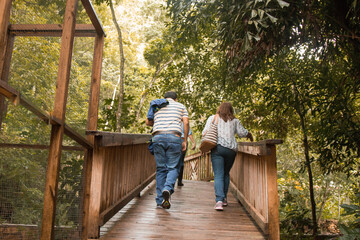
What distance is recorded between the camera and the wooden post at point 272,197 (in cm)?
318

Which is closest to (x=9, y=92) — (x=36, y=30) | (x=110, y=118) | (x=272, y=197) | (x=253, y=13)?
(x=36, y=30)

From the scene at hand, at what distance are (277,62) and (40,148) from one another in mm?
4776

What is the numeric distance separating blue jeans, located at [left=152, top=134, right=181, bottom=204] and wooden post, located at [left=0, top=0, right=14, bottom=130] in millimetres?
2244

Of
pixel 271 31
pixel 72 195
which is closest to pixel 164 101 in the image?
pixel 271 31

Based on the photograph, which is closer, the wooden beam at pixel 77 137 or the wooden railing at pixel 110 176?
the wooden beam at pixel 77 137

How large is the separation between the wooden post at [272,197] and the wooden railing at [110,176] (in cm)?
171

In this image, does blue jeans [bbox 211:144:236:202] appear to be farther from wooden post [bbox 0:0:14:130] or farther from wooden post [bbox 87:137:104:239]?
wooden post [bbox 0:0:14:130]

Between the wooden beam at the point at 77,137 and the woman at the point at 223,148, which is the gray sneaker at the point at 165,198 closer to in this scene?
the woman at the point at 223,148

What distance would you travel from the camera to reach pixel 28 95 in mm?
1900

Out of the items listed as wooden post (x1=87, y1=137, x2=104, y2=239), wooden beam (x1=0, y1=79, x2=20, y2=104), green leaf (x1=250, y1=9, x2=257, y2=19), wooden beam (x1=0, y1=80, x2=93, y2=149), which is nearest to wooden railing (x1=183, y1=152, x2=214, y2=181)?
green leaf (x1=250, y1=9, x2=257, y2=19)

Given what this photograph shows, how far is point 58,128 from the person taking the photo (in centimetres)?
218

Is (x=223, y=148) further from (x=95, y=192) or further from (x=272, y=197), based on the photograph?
(x=95, y=192)

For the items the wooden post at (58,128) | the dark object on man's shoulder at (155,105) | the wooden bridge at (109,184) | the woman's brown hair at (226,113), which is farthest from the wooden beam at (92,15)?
the woman's brown hair at (226,113)

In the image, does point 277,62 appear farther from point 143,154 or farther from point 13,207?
point 13,207
